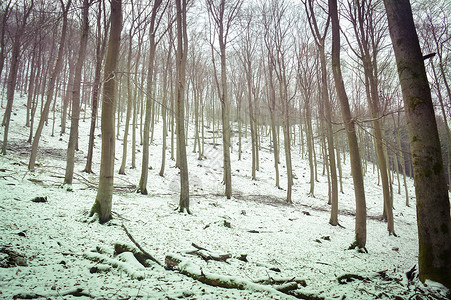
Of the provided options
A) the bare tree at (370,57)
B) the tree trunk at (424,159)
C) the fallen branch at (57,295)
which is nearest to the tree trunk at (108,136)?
the fallen branch at (57,295)

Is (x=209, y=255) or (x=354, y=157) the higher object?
(x=354, y=157)

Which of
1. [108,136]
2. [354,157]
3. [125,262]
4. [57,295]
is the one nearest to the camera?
[57,295]

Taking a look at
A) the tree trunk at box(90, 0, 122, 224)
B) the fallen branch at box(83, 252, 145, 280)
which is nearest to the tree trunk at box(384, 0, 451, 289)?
the fallen branch at box(83, 252, 145, 280)

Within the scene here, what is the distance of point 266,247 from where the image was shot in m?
5.00

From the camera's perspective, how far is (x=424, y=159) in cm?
268

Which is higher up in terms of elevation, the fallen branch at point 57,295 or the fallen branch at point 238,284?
the fallen branch at point 57,295

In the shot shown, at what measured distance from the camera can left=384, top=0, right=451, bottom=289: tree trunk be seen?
8.44 feet

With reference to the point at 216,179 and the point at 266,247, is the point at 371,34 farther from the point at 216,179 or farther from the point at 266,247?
the point at 216,179

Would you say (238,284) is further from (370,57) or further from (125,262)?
(370,57)

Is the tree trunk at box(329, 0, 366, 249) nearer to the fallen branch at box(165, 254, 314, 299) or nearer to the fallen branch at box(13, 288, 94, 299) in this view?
the fallen branch at box(165, 254, 314, 299)

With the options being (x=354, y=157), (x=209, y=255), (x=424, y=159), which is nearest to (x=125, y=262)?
(x=209, y=255)

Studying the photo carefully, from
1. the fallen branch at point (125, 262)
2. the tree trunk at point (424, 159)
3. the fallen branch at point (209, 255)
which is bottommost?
the fallen branch at point (209, 255)

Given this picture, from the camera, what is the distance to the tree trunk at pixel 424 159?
101 inches

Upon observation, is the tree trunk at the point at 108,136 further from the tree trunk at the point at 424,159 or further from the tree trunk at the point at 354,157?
the tree trunk at the point at 354,157
